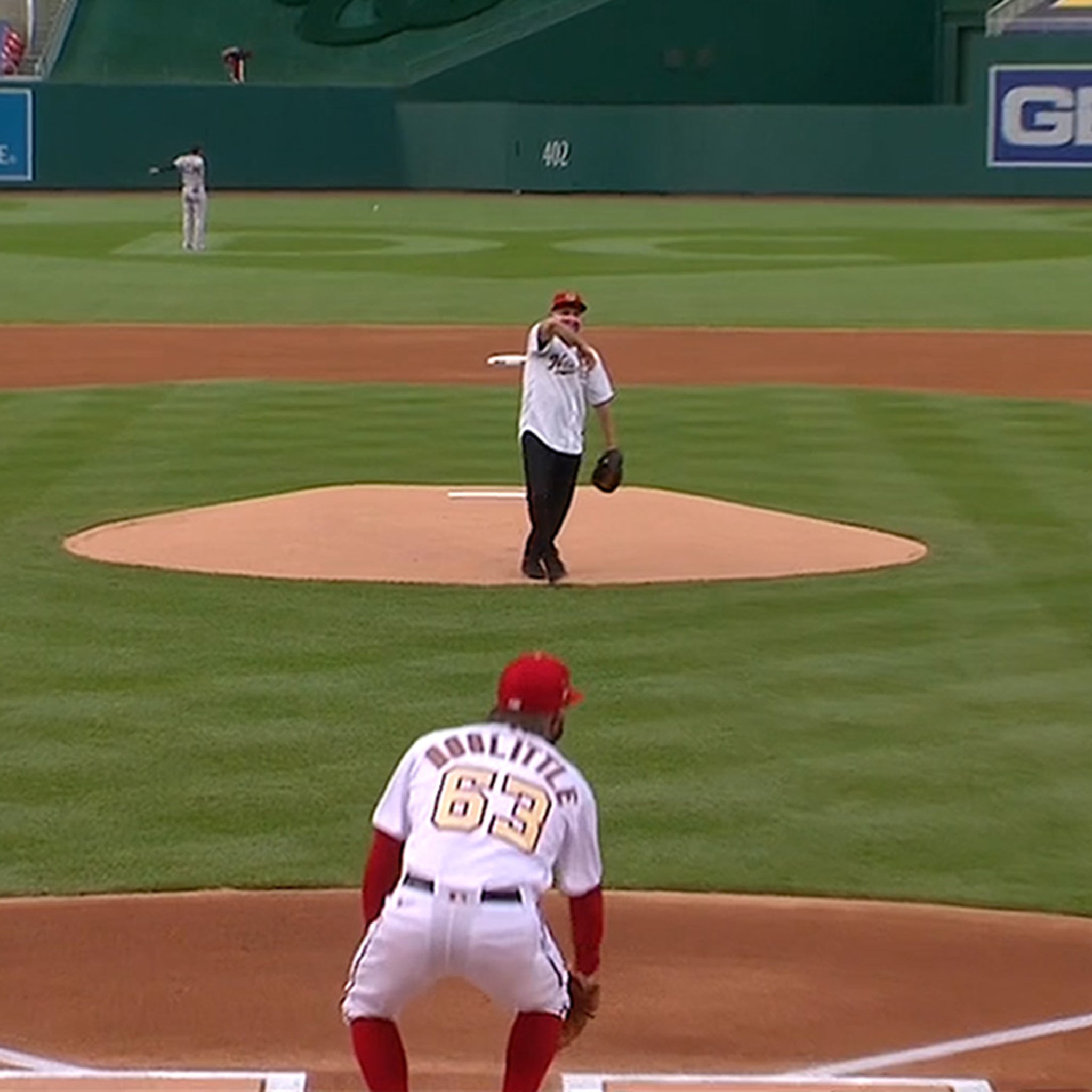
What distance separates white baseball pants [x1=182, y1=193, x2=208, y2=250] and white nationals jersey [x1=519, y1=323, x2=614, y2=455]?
28.4 m

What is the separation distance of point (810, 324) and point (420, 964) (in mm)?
25947

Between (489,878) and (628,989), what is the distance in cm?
219

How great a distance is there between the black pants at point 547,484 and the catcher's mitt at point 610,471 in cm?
16

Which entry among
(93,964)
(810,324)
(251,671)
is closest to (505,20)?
(810,324)

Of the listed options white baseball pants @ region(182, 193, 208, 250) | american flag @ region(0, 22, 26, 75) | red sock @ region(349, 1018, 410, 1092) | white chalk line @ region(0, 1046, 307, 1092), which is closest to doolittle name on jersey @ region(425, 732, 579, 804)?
red sock @ region(349, 1018, 410, 1092)

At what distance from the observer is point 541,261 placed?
40250mm

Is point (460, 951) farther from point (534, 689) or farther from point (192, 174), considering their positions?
point (192, 174)

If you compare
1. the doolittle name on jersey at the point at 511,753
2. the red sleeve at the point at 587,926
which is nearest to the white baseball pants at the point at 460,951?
the red sleeve at the point at 587,926

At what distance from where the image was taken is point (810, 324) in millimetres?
31094

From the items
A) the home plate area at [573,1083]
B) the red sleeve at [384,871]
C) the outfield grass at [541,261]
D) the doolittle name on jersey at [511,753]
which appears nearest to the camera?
the doolittle name on jersey at [511,753]

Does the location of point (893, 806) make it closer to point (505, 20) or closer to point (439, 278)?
point (439, 278)

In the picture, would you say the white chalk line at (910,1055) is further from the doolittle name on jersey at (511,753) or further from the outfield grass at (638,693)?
the doolittle name on jersey at (511,753)

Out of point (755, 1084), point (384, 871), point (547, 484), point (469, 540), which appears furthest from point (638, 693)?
point (384, 871)

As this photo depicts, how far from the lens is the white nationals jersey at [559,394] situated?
13453 mm
